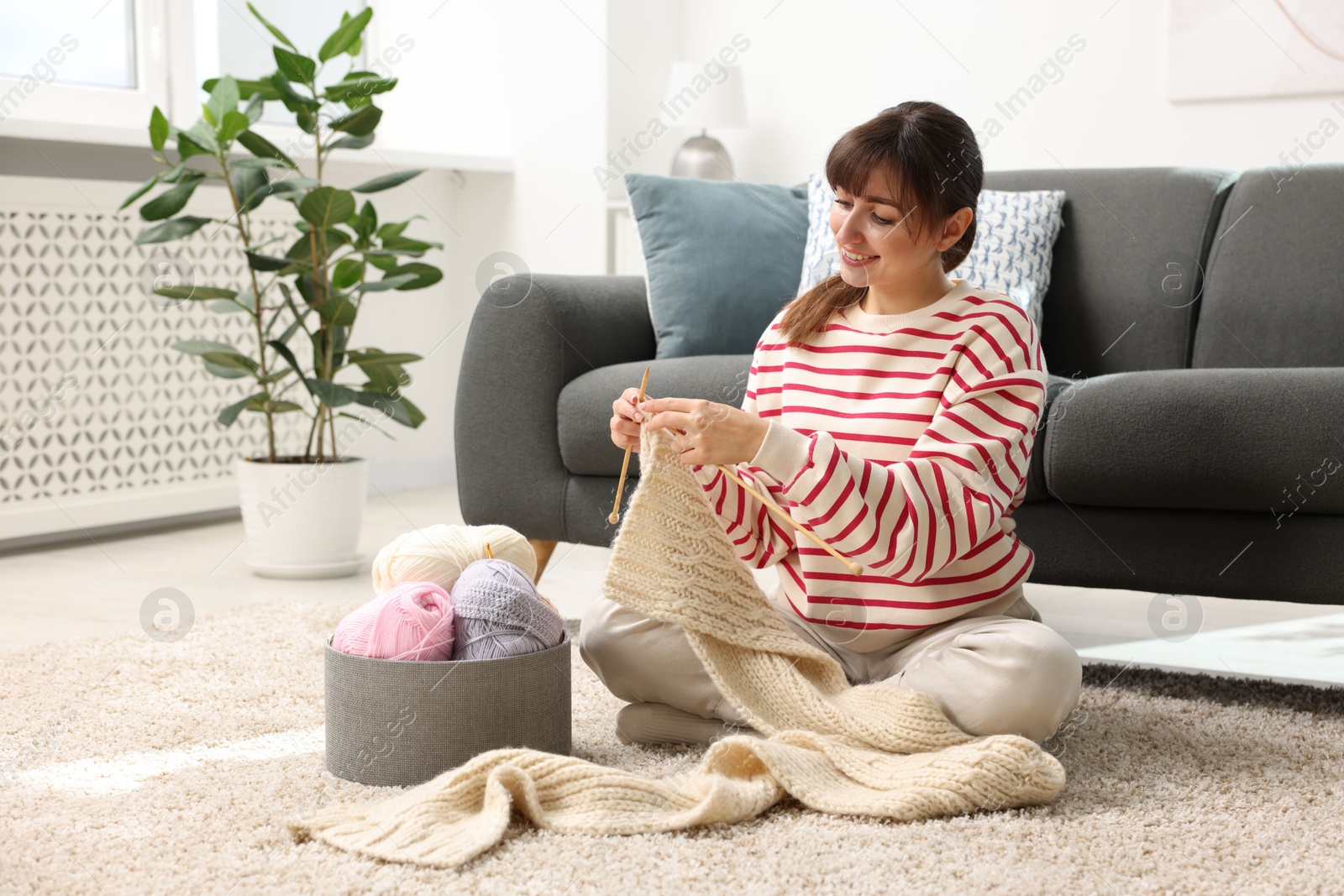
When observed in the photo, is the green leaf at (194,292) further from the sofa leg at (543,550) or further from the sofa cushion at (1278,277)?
the sofa cushion at (1278,277)

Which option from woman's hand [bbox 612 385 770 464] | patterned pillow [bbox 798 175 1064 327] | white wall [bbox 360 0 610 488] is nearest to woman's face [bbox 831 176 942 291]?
woman's hand [bbox 612 385 770 464]

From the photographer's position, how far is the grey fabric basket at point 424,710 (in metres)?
1.22

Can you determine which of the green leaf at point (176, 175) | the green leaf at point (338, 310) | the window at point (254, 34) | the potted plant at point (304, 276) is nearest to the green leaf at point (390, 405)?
the potted plant at point (304, 276)

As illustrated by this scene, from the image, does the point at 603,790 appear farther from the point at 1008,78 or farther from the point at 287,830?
the point at 1008,78

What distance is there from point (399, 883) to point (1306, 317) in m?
1.61

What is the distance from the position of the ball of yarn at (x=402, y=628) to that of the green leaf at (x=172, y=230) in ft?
4.41

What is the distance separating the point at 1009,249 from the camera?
211 centimetres

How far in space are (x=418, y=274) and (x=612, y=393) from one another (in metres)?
0.78

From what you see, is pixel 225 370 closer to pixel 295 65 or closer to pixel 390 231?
pixel 390 231

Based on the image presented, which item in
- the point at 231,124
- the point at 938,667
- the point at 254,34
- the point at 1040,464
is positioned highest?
the point at 254,34

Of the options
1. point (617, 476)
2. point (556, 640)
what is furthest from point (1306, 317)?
point (556, 640)

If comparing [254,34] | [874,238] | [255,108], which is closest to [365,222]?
[255,108]

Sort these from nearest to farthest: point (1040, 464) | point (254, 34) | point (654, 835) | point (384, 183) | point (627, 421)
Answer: point (654, 835) → point (627, 421) → point (1040, 464) → point (384, 183) → point (254, 34)

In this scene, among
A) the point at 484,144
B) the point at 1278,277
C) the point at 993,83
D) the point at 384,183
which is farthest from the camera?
the point at 484,144
